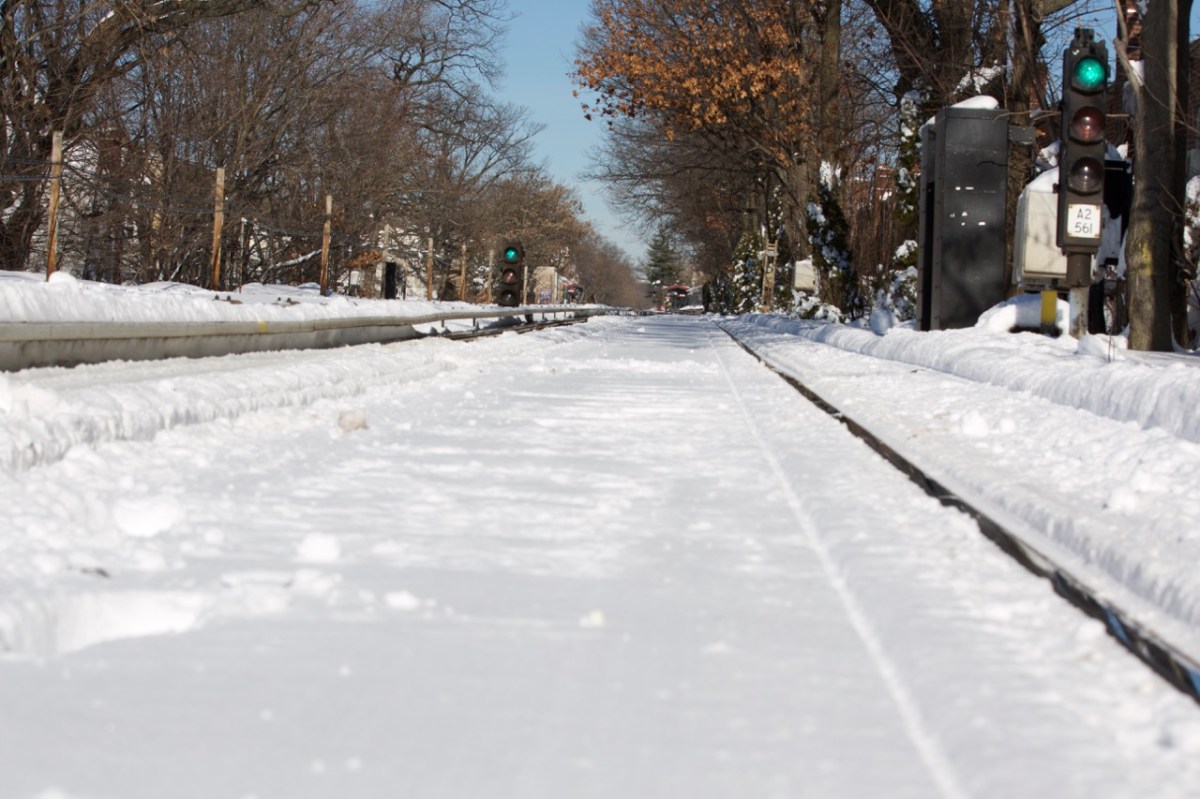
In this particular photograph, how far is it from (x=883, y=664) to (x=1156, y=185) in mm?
13064

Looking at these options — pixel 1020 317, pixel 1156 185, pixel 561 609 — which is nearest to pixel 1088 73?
Result: pixel 1156 185

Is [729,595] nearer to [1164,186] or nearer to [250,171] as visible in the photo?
[1164,186]

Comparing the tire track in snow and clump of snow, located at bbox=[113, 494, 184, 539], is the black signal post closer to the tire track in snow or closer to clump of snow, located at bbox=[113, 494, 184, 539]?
the tire track in snow

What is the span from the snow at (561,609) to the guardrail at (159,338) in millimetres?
2265

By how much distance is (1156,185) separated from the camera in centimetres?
1477

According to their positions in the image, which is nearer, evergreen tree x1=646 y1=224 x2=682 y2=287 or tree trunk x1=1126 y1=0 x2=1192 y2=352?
tree trunk x1=1126 y1=0 x2=1192 y2=352

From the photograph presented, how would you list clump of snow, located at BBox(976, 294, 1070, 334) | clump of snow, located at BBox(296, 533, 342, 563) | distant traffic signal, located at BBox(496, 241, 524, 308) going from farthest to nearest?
distant traffic signal, located at BBox(496, 241, 524, 308)
clump of snow, located at BBox(976, 294, 1070, 334)
clump of snow, located at BBox(296, 533, 342, 563)

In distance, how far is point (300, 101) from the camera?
39000mm

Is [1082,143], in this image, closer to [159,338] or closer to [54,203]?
[159,338]

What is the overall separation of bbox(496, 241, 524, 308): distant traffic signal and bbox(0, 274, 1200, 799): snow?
130ft

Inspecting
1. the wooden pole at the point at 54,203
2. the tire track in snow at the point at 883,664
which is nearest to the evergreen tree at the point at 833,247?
the wooden pole at the point at 54,203

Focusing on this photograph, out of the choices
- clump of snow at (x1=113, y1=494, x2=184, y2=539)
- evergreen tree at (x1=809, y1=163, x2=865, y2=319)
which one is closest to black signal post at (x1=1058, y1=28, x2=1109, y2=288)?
clump of snow at (x1=113, y1=494, x2=184, y2=539)

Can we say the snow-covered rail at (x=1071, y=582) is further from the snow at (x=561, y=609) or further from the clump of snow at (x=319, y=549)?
the clump of snow at (x=319, y=549)

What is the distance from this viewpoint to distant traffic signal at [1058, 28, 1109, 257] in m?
13.2
